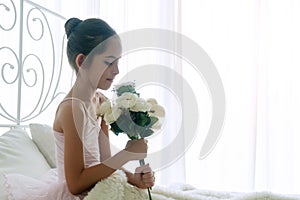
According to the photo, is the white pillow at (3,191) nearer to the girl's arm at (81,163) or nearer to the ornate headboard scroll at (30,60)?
the girl's arm at (81,163)

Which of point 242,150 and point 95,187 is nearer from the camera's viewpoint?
point 95,187

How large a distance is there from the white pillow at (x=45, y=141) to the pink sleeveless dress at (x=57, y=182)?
0.24m

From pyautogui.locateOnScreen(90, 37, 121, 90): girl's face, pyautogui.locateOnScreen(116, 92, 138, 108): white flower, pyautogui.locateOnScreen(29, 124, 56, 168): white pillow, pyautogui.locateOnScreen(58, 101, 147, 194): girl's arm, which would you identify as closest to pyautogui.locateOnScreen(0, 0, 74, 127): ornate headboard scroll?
pyautogui.locateOnScreen(29, 124, 56, 168): white pillow

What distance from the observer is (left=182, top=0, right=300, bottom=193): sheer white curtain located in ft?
7.85

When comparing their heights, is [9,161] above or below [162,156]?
above

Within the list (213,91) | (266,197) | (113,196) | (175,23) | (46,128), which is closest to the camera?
(113,196)

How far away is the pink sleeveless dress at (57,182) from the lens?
1238 mm

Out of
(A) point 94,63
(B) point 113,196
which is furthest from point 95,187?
(A) point 94,63

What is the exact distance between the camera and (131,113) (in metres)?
1.11

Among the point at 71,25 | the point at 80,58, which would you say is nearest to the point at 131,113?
the point at 80,58

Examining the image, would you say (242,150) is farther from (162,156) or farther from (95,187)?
(95,187)

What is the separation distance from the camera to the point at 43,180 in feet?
4.48

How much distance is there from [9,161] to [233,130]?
153 centimetres

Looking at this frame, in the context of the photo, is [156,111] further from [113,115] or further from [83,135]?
[83,135]
